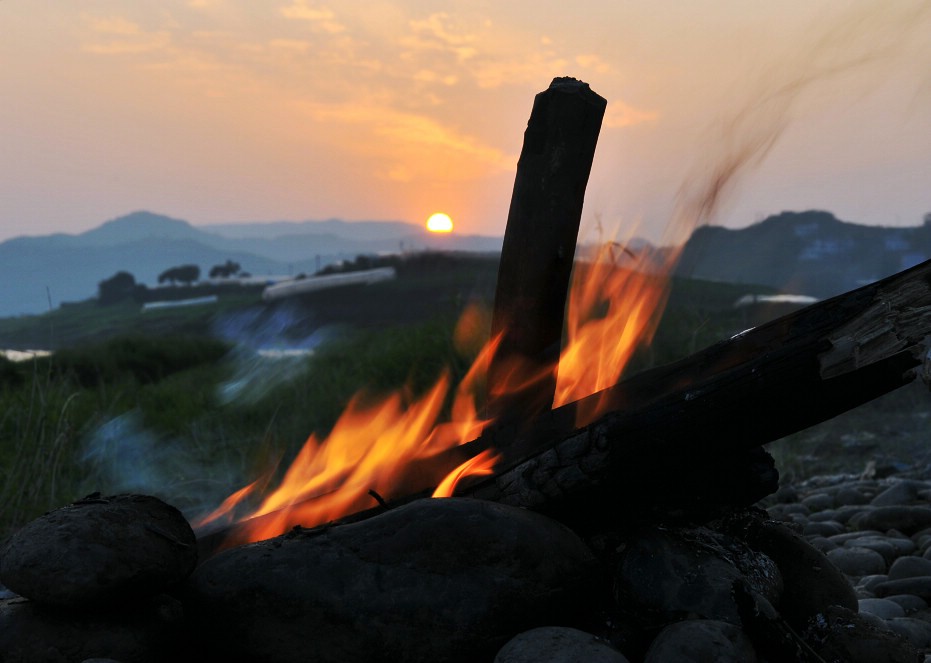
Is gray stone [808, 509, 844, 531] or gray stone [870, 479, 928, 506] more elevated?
gray stone [870, 479, 928, 506]

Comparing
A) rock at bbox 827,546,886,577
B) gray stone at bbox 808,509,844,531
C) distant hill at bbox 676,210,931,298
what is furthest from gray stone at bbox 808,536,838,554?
distant hill at bbox 676,210,931,298

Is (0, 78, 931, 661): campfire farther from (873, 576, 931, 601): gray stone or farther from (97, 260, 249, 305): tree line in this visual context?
(97, 260, 249, 305): tree line

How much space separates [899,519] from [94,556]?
499cm

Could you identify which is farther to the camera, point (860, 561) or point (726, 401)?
point (860, 561)

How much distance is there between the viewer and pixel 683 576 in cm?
293

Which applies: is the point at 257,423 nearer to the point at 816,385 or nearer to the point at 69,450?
the point at 69,450

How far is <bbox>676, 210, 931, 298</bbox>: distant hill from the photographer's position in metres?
34.1

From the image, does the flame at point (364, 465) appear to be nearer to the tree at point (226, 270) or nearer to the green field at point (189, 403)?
the green field at point (189, 403)

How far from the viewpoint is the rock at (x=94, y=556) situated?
8.84ft

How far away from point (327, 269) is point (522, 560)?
3978 cm

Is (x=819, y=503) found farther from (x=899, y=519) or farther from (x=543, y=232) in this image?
(x=543, y=232)

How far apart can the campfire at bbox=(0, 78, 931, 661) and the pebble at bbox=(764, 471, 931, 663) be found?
0.87m

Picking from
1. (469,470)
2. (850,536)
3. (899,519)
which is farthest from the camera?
(899,519)

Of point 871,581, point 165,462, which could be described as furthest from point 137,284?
point 871,581
